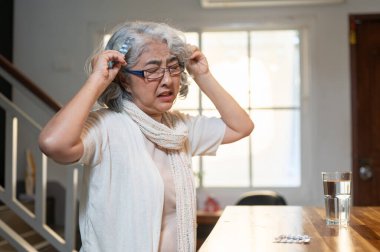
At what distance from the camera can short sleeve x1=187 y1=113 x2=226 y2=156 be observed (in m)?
1.86

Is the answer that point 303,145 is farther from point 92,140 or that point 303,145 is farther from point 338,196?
point 92,140

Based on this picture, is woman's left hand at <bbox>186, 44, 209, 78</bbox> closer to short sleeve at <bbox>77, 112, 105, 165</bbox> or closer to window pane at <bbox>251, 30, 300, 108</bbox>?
short sleeve at <bbox>77, 112, 105, 165</bbox>

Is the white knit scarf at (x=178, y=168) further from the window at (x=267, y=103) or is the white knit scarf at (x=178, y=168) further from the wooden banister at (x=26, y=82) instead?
the window at (x=267, y=103)

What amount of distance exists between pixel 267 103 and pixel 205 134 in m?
2.83

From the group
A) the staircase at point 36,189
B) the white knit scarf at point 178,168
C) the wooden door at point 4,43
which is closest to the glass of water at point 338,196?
the white knit scarf at point 178,168

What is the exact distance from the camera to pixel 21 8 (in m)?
4.88

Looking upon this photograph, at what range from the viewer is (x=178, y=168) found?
1.66 metres

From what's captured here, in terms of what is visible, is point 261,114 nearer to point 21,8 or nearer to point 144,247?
point 21,8

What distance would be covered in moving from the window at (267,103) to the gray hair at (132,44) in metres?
2.99

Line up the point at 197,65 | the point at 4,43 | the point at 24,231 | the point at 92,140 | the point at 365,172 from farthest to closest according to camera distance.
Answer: the point at 4,43 < the point at 365,172 < the point at 24,231 < the point at 197,65 < the point at 92,140

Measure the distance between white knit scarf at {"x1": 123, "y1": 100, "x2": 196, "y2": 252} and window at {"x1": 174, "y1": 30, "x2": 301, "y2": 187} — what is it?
9.67ft

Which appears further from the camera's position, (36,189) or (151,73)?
(36,189)

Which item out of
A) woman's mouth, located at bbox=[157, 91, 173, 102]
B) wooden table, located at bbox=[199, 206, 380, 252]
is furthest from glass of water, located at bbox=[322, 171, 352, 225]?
woman's mouth, located at bbox=[157, 91, 173, 102]

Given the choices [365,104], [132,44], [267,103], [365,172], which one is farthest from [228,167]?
[132,44]
